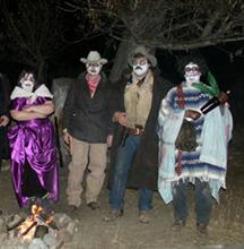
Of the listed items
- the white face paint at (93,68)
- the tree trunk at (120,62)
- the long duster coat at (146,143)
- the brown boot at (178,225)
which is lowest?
the brown boot at (178,225)

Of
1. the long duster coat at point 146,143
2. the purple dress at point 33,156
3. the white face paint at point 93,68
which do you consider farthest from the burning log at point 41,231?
the white face paint at point 93,68

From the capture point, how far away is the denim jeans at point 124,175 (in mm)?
8586

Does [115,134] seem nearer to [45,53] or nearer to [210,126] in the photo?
[210,126]

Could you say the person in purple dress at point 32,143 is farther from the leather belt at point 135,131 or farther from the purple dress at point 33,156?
the leather belt at point 135,131

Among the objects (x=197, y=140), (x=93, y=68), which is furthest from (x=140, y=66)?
(x=197, y=140)

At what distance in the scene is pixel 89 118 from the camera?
8.70m

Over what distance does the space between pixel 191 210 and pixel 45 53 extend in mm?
9002

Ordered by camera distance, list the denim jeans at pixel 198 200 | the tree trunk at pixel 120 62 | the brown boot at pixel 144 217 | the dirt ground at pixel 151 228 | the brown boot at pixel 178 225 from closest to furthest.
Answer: the dirt ground at pixel 151 228, the denim jeans at pixel 198 200, the brown boot at pixel 178 225, the brown boot at pixel 144 217, the tree trunk at pixel 120 62

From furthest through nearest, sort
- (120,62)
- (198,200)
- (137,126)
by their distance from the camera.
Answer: (120,62) → (137,126) → (198,200)

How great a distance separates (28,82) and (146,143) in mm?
1416

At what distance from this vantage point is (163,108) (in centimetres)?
827

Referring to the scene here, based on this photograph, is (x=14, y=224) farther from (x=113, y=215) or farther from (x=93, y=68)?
(x=93, y=68)

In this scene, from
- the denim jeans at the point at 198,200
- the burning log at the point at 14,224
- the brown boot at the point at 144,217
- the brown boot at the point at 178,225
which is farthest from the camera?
the brown boot at the point at 144,217

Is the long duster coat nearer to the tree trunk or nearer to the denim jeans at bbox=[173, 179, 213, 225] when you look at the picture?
the denim jeans at bbox=[173, 179, 213, 225]
